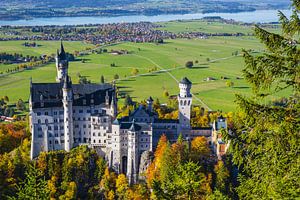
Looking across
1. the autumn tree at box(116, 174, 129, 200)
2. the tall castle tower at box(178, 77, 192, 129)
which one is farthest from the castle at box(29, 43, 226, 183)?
the autumn tree at box(116, 174, 129, 200)

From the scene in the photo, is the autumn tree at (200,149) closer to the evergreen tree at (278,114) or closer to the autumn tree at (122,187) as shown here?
the autumn tree at (122,187)

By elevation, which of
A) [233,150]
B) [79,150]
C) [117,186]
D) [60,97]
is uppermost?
[233,150]

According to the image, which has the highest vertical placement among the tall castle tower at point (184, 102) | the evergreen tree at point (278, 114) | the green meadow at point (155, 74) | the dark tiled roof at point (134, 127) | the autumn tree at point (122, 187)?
the evergreen tree at point (278, 114)

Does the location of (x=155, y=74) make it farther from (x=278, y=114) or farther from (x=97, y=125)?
(x=278, y=114)

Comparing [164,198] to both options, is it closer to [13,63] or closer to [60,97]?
[60,97]

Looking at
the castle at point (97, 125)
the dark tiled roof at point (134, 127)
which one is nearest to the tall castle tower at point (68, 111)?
the castle at point (97, 125)

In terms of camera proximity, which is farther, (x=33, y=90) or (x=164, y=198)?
(x=33, y=90)

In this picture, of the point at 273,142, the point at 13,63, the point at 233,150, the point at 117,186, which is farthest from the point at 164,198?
the point at 13,63

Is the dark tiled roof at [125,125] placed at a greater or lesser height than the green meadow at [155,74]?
greater
